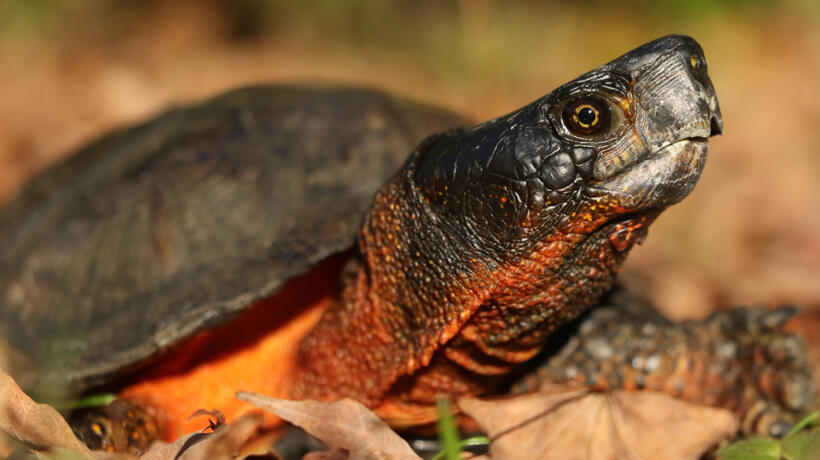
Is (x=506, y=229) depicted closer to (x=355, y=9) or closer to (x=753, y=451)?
(x=753, y=451)

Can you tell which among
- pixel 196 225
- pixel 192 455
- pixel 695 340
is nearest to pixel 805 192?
pixel 695 340

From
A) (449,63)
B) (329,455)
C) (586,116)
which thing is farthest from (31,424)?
(449,63)


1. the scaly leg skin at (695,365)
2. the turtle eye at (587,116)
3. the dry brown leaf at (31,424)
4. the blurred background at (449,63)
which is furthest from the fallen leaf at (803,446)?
the blurred background at (449,63)

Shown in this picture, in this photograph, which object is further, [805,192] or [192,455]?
[805,192]

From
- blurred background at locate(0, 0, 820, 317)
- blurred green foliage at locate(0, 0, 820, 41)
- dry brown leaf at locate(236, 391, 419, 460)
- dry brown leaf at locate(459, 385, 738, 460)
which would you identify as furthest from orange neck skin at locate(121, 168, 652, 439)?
blurred green foliage at locate(0, 0, 820, 41)

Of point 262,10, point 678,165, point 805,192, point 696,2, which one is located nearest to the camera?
point 678,165

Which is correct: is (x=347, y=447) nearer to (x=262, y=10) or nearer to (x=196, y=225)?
(x=196, y=225)

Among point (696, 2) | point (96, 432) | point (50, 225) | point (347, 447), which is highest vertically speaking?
point (696, 2)

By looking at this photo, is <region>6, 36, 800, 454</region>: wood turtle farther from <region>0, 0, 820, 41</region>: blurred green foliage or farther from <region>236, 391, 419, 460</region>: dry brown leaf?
<region>0, 0, 820, 41</region>: blurred green foliage
